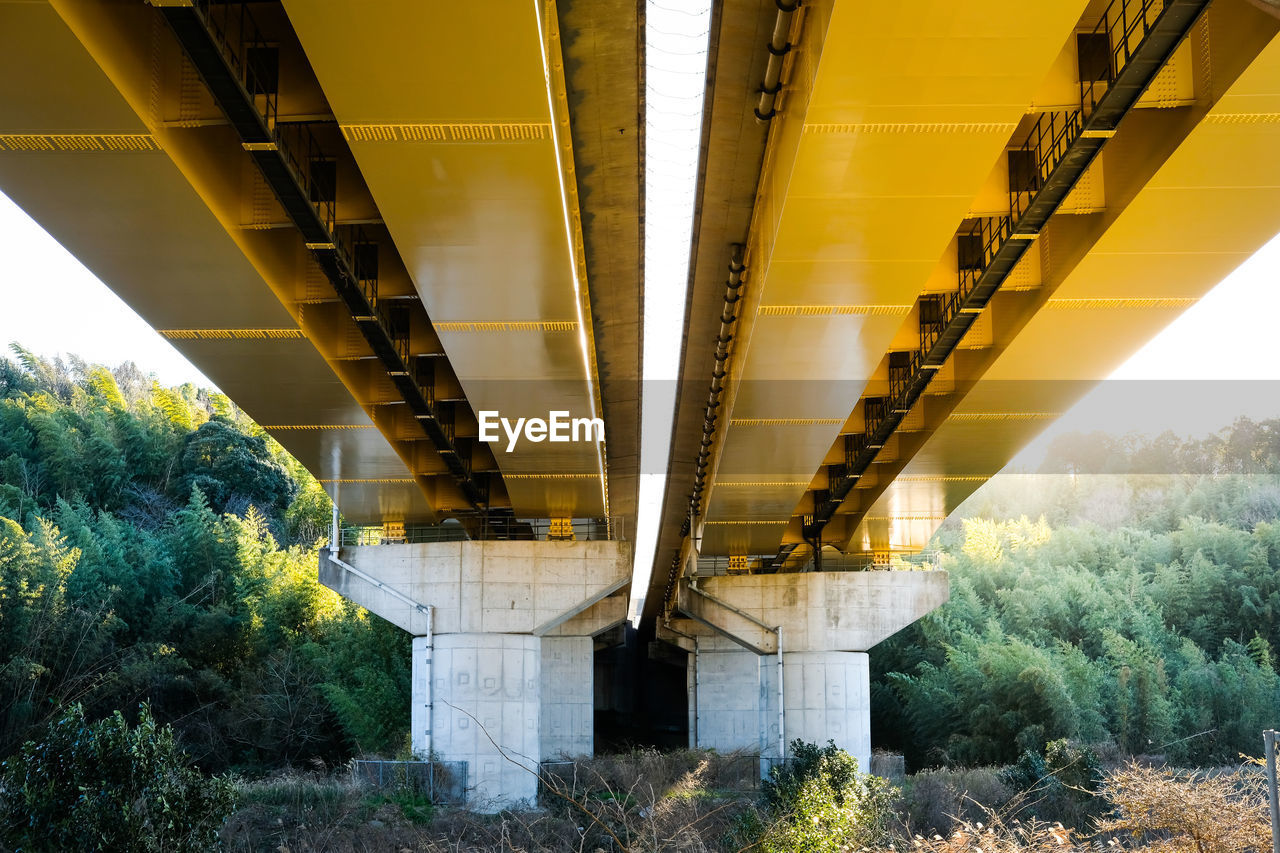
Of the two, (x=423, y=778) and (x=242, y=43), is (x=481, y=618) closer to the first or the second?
(x=423, y=778)

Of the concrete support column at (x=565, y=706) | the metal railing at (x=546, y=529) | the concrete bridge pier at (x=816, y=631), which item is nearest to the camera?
the metal railing at (x=546, y=529)

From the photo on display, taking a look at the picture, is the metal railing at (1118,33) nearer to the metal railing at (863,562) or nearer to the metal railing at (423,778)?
the metal railing at (423,778)

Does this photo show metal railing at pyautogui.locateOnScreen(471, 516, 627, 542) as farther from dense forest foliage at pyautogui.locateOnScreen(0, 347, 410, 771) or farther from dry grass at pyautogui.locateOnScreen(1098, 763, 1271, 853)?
dry grass at pyautogui.locateOnScreen(1098, 763, 1271, 853)

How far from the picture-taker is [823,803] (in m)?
20.9

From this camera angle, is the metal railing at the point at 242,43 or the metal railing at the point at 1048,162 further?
the metal railing at the point at 242,43

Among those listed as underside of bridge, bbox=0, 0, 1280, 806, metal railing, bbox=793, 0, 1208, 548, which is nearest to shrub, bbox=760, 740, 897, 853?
Result: underside of bridge, bbox=0, 0, 1280, 806

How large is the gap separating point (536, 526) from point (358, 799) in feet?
29.0

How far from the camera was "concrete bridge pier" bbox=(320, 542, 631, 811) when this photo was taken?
2466 cm

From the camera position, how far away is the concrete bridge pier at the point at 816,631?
97.2 feet

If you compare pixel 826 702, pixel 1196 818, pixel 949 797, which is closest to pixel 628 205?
pixel 1196 818

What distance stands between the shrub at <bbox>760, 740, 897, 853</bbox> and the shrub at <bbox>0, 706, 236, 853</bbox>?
8037 mm
